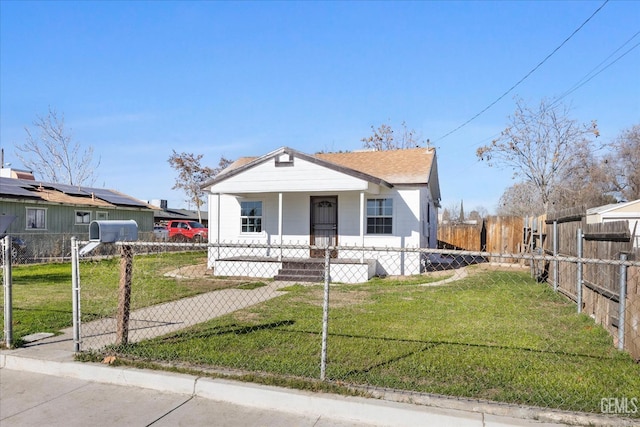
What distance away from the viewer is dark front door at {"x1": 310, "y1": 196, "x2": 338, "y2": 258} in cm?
1562

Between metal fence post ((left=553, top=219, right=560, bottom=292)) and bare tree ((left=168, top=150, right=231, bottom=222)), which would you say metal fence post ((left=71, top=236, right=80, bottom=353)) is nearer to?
metal fence post ((left=553, top=219, right=560, bottom=292))

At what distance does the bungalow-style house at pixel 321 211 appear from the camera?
1421 centimetres

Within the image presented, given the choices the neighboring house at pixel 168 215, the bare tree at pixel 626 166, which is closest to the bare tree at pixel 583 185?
the bare tree at pixel 626 166

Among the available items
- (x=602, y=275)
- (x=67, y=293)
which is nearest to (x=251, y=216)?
(x=67, y=293)

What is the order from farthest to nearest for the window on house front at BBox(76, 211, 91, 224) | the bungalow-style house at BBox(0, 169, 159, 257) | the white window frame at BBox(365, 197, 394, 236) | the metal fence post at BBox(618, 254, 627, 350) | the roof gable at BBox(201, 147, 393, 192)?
the window on house front at BBox(76, 211, 91, 224) → the bungalow-style house at BBox(0, 169, 159, 257) → the white window frame at BBox(365, 197, 394, 236) → the roof gable at BBox(201, 147, 393, 192) → the metal fence post at BBox(618, 254, 627, 350)

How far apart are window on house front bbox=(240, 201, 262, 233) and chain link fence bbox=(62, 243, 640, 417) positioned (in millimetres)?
4950

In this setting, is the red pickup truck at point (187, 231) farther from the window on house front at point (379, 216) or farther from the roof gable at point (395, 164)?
the window on house front at point (379, 216)

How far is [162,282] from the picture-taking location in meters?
12.5

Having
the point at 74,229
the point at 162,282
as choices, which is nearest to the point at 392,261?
the point at 162,282

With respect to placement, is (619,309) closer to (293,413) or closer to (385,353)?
(385,353)

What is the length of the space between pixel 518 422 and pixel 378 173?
13.0m

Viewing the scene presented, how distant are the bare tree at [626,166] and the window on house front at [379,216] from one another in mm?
28657
